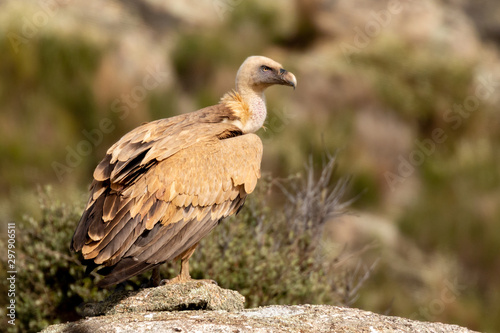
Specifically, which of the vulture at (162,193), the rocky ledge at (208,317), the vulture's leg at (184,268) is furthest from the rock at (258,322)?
the vulture's leg at (184,268)

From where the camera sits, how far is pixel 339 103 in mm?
23750

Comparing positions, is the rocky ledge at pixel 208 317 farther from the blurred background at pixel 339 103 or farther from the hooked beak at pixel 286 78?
the blurred background at pixel 339 103

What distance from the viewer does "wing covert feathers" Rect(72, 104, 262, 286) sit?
633 cm

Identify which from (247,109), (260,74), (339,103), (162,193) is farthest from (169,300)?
(339,103)

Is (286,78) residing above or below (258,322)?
above

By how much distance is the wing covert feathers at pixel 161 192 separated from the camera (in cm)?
633

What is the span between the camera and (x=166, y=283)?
7.14 m

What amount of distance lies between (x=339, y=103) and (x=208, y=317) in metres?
18.4

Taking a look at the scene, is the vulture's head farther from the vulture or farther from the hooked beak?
the vulture

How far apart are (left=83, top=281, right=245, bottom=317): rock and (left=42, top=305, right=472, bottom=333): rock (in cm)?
29

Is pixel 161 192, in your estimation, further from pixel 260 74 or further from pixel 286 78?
pixel 286 78

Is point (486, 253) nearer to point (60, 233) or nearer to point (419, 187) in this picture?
point (419, 187)

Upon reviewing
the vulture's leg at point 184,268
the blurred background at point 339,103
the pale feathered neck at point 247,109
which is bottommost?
the vulture's leg at point 184,268

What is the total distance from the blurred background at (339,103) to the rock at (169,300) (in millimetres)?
6565
